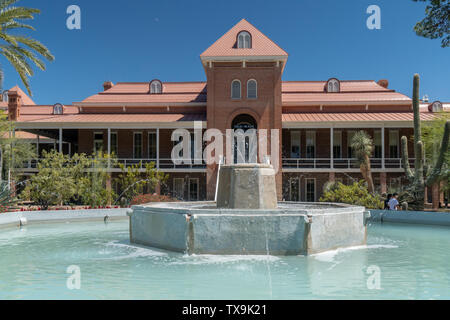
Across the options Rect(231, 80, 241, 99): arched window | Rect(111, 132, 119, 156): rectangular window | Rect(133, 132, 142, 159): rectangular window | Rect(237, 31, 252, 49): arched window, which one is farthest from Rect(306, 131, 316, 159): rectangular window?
Rect(111, 132, 119, 156): rectangular window

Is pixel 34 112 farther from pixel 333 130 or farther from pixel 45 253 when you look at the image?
pixel 45 253

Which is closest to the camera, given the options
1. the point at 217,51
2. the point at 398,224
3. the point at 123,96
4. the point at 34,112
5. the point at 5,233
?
the point at 5,233

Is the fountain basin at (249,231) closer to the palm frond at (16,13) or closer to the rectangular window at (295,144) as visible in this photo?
the palm frond at (16,13)

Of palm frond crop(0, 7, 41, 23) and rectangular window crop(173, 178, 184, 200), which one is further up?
palm frond crop(0, 7, 41, 23)

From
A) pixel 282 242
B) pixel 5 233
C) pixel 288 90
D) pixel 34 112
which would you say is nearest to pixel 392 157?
pixel 288 90

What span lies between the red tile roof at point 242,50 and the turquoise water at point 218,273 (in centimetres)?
1948

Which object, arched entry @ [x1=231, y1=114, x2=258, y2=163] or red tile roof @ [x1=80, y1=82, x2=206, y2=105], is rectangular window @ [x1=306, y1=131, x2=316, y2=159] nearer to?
arched entry @ [x1=231, y1=114, x2=258, y2=163]

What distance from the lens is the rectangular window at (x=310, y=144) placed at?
31000 mm

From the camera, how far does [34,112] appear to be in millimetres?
39094

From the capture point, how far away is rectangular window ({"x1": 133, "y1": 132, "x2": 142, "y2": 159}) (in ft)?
104

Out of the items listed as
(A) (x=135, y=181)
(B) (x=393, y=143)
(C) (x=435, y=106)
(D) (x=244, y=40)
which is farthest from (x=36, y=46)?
(C) (x=435, y=106)

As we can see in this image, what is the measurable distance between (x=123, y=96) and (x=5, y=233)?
21.2 metres

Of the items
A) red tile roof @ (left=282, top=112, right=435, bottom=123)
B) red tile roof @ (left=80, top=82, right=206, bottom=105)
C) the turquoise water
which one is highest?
red tile roof @ (left=80, top=82, right=206, bottom=105)

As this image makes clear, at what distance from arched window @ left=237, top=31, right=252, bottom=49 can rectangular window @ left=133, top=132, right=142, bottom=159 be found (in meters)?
10.3
